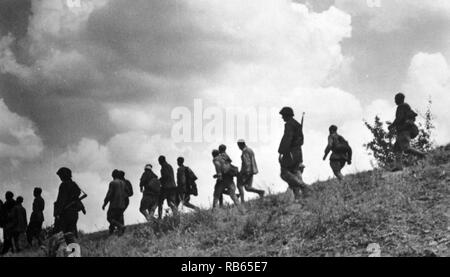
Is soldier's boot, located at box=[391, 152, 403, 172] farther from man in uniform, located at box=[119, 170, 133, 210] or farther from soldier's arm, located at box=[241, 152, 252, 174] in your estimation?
man in uniform, located at box=[119, 170, 133, 210]

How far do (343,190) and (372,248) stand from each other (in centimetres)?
317

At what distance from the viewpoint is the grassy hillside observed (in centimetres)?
706

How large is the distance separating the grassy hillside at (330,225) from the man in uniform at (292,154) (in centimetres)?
45

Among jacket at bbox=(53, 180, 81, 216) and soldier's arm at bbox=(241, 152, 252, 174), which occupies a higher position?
soldier's arm at bbox=(241, 152, 252, 174)

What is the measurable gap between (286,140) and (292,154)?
319mm

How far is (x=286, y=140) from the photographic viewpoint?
9898 mm

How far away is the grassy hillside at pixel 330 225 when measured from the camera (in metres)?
7.06

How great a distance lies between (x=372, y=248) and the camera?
681 centimetres

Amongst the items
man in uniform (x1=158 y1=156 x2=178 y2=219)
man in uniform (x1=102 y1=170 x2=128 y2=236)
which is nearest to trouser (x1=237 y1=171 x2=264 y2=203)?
man in uniform (x1=158 y1=156 x2=178 y2=219)

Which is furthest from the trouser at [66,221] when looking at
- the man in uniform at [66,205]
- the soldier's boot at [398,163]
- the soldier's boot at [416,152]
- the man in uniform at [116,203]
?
the soldier's boot at [416,152]

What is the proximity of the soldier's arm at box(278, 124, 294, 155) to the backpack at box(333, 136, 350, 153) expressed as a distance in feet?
7.75

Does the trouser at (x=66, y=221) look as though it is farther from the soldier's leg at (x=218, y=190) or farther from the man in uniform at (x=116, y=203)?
the soldier's leg at (x=218, y=190)

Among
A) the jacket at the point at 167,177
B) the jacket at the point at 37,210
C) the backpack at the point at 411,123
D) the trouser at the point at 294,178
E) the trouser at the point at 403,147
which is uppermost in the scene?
the backpack at the point at 411,123
